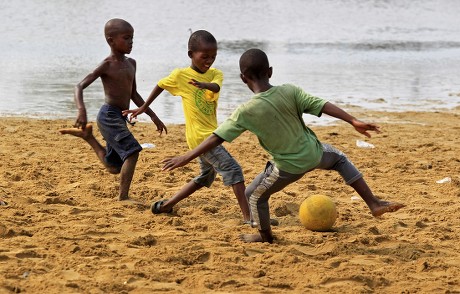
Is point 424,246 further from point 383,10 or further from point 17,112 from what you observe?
point 383,10

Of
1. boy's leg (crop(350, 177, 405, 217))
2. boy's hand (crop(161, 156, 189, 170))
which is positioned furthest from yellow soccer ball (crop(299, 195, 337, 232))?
boy's hand (crop(161, 156, 189, 170))

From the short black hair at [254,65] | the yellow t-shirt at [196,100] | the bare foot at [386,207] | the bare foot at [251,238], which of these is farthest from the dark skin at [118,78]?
the bare foot at [386,207]

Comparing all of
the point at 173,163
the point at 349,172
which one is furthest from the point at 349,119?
the point at 173,163

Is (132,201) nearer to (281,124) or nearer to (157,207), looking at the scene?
(157,207)

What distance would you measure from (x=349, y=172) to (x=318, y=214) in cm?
54

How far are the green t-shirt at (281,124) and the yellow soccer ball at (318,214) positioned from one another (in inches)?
27.7

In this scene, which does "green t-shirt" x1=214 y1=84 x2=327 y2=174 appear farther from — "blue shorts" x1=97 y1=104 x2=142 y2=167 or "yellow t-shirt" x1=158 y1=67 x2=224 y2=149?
"blue shorts" x1=97 y1=104 x2=142 y2=167

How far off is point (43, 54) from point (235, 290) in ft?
51.6

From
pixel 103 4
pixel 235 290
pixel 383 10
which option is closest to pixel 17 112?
pixel 235 290

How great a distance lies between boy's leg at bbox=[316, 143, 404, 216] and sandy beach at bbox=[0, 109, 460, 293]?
30cm

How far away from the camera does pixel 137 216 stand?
21.9ft

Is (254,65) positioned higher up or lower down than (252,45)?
higher up

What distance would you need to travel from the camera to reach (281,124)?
18.0 ft

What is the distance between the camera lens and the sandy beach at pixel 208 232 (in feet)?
16.4
